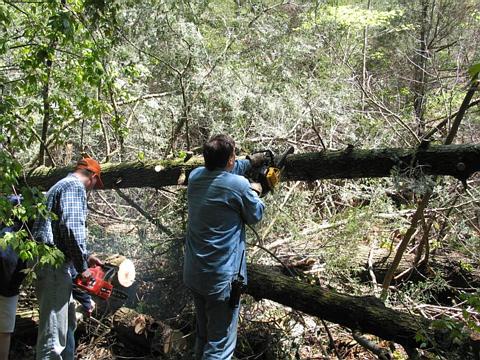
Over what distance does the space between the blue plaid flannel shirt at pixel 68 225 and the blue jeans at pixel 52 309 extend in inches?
6.9

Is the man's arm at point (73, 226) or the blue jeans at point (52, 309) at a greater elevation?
the man's arm at point (73, 226)

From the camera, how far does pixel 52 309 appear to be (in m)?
3.58

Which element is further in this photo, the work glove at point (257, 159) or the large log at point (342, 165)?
the work glove at point (257, 159)

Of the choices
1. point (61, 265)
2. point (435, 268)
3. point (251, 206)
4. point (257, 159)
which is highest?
point (257, 159)

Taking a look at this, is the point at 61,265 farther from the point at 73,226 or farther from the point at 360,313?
the point at 360,313

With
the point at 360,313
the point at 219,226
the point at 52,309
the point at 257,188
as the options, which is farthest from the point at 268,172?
the point at 52,309

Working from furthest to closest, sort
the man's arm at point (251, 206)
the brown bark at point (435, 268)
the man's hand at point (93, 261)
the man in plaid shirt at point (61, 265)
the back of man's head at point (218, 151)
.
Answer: the brown bark at point (435, 268) < the man's hand at point (93, 261) < the man in plaid shirt at point (61, 265) < the back of man's head at point (218, 151) < the man's arm at point (251, 206)

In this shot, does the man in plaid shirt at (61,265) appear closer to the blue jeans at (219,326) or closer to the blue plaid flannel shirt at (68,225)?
the blue plaid flannel shirt at (68,225)

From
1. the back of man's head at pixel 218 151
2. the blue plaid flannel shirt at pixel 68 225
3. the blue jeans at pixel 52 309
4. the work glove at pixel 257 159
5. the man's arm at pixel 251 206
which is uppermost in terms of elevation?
the back of man's head at pixel 218 151

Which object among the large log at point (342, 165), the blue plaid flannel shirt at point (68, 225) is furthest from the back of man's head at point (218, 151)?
the blue plaid flannel shirt at point (68, 225)

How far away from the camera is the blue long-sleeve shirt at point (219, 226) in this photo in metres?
3.19

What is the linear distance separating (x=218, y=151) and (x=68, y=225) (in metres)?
1.32

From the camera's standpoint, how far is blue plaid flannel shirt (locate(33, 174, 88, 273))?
11.4ft

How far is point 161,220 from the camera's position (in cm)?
524
